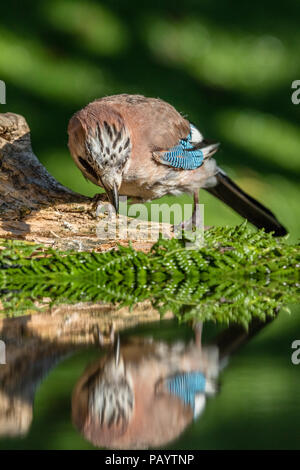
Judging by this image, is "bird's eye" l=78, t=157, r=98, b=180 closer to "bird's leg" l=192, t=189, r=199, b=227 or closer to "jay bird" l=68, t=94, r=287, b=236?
"jay bird" l=68, t=94, r=287, b=236

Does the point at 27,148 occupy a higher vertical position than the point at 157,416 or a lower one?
higher

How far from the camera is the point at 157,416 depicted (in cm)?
110

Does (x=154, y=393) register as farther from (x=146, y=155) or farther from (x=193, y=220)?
(x=193, y=220)

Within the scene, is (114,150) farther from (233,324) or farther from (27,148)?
(233,324)

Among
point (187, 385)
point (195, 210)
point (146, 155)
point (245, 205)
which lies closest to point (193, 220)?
point (195, 210)

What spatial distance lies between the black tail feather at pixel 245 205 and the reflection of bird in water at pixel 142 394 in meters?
2.31

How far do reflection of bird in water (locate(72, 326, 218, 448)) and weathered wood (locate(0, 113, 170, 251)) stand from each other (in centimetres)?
140

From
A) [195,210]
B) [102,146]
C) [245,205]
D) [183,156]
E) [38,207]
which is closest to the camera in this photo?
[102,146]

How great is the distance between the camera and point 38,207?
9.89ft

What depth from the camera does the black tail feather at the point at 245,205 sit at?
3646 mm

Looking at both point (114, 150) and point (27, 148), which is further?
point (27, 148)

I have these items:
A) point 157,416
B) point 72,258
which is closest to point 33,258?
point 72,258

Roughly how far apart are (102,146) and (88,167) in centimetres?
14

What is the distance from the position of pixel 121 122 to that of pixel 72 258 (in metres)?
0.94
